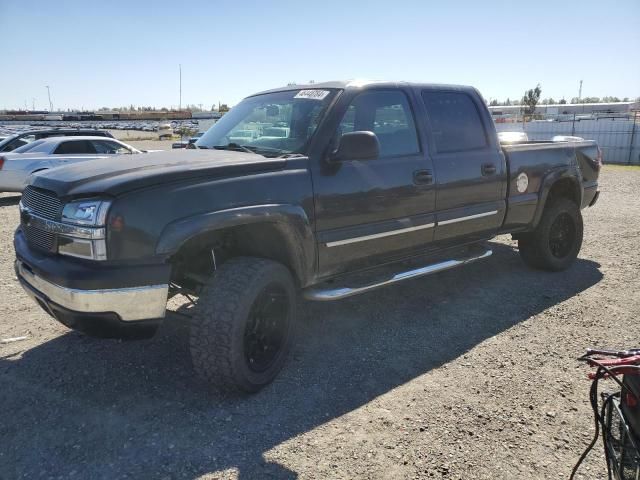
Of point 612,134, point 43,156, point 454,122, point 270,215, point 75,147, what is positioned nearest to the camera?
point 270,215

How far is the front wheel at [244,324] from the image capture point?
2.98 meters

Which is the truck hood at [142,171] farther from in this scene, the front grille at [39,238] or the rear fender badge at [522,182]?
the rear fender badge at [522,182]

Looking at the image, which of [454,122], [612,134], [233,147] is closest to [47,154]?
[233,147]

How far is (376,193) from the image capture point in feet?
12.4

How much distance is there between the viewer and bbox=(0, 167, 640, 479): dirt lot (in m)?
Answer: 2.59

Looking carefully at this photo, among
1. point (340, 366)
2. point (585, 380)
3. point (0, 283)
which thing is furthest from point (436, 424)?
point (0, 283)

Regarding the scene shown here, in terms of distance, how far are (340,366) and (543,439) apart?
137 cm

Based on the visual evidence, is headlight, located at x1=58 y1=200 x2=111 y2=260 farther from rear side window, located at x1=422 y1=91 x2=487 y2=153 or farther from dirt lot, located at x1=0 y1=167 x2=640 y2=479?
rear side window, located at x1=422 y1=91 x2=487 y2=153

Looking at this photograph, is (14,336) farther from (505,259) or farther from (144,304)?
(505,259)

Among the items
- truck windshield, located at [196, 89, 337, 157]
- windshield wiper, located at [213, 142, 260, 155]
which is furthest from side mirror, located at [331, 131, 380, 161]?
windshield wiper, located at [213, 142, 260, 155]

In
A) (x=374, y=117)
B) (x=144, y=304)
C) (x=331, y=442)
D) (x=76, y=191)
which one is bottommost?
(x=331, y=442)

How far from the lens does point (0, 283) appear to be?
5320 mm

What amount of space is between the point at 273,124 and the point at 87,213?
1.68 meters

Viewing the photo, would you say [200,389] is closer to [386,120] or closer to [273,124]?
[273,124]
